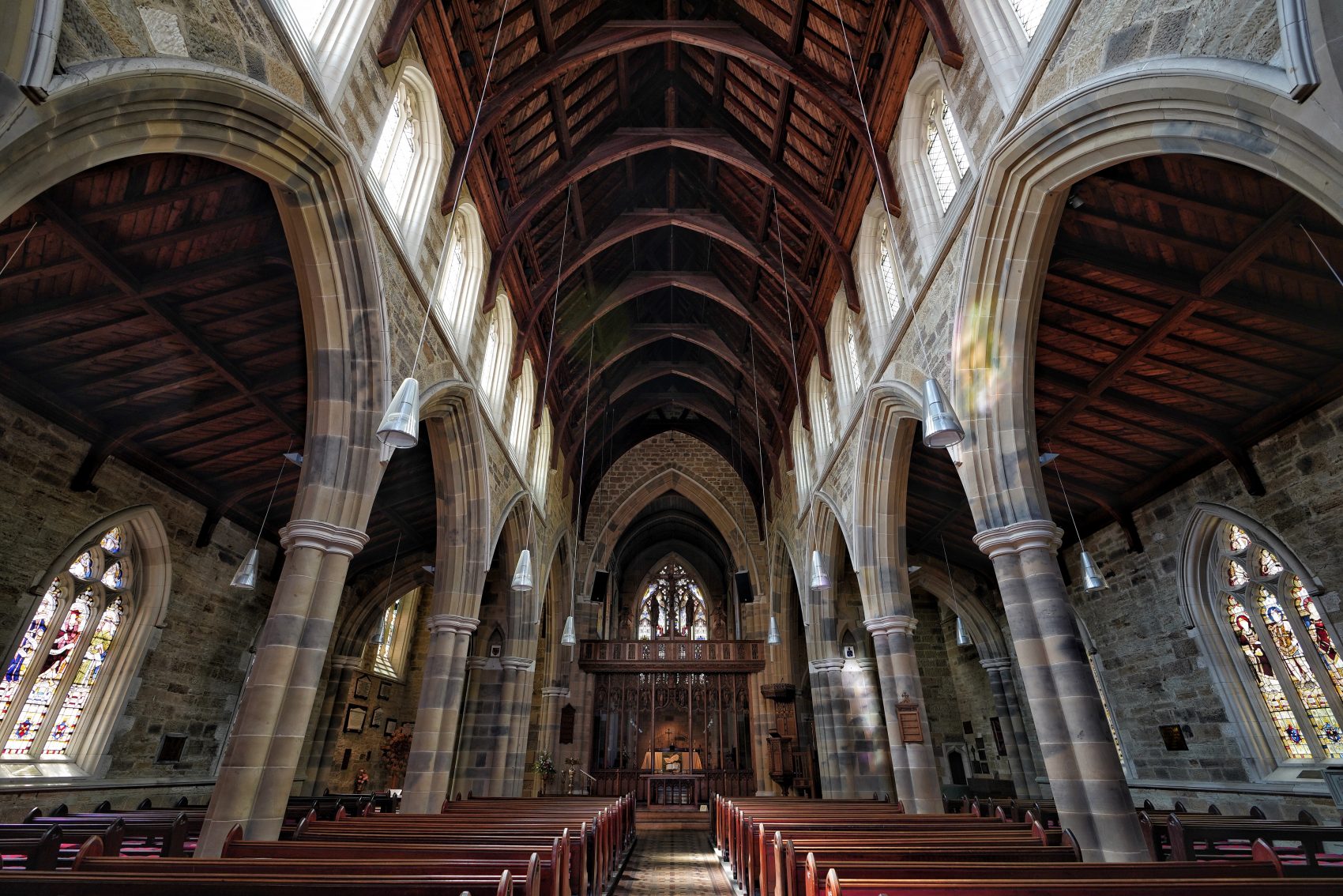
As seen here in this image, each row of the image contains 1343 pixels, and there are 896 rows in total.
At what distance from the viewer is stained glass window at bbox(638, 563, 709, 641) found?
25547 mm

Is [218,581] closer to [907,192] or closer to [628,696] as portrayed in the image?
[628,696]

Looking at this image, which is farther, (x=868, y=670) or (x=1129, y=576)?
(x=868, y=670)

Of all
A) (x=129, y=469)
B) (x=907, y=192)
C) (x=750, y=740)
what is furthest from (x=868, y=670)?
(x=129, y=469)

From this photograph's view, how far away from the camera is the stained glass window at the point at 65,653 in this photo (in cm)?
881

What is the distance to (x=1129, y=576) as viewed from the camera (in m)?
11.4

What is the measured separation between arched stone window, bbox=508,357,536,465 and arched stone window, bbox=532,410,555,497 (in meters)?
0.68

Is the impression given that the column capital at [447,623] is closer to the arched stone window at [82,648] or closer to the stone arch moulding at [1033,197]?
the arched stone window at [82,648]

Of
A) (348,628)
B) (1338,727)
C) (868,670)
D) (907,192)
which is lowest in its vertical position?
(1338,727)

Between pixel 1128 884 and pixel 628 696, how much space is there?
1812cm

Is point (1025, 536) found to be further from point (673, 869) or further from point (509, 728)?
point (509, 728)

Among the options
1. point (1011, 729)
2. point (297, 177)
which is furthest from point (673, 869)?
point (1011, 729)

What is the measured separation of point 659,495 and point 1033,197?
1767 cm

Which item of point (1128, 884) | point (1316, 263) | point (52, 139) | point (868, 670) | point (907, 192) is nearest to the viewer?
point (1128, 884)

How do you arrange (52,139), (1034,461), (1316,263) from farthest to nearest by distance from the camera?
(1034,461), (1316,263), (52,139)
